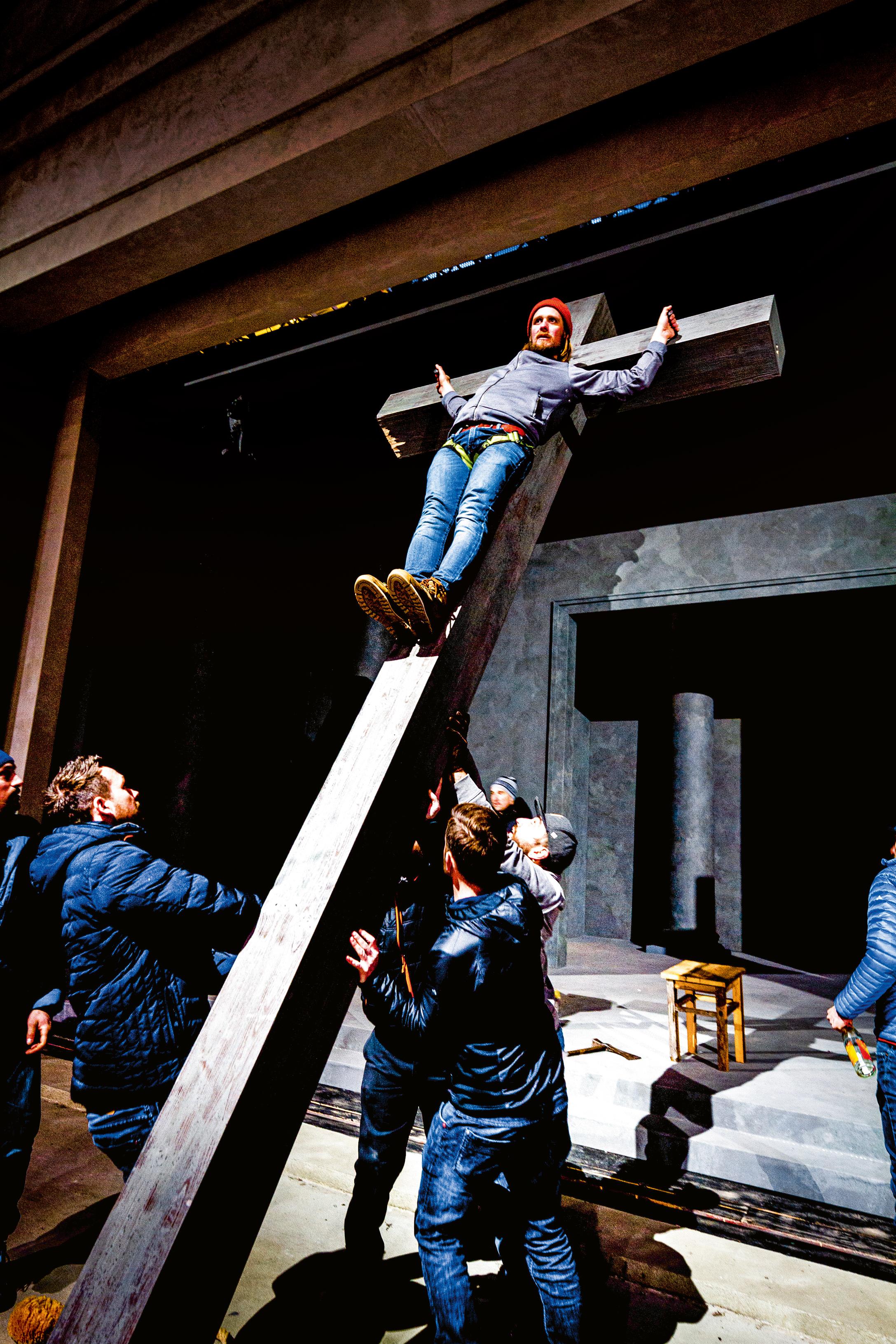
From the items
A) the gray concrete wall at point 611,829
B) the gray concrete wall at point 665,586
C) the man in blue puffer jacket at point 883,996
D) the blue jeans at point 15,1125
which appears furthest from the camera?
the gray concrete wall at point 611,829

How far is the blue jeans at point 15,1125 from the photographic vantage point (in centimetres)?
260

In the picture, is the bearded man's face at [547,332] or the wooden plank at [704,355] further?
the bearded man's face at [547,332]

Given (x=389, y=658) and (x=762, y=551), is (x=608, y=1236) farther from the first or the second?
(x=762, y=551)

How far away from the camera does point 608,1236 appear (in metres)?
3.17

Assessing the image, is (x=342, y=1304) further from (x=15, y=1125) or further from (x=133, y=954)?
(x=133, y=954)

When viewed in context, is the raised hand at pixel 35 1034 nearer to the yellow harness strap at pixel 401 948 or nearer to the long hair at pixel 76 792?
the long hair at pixel 76 792

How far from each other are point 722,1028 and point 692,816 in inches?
216

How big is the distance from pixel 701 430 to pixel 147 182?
20.3ft

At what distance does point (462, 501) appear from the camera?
2.81m

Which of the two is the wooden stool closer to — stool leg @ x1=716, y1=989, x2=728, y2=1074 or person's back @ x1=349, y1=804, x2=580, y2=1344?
stool leg @ x1=716, y1=989, x2=728, y2=1074

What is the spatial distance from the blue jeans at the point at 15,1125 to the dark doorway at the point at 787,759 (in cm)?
744

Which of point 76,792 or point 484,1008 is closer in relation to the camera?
point 484,1008

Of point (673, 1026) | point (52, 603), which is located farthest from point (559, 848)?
point (52, 603)

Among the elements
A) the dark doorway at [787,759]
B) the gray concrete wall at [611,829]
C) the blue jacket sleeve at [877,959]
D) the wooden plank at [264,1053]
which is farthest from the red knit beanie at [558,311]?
the gray concrete wall at [611,829]
